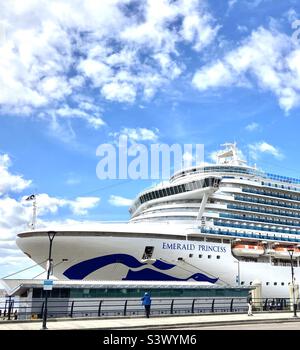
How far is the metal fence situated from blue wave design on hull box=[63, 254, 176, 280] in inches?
274

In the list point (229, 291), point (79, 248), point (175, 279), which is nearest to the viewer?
point (229, 291)

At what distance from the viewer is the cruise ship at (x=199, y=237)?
36531mm

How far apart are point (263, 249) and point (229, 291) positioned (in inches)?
471

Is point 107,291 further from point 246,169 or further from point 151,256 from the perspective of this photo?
point 246,169


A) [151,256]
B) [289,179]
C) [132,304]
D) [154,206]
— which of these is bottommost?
[132,304]

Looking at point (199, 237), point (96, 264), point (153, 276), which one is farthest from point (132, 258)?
point (199, 237)

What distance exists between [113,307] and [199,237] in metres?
14.5

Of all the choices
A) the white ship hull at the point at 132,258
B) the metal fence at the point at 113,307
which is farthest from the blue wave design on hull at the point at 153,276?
the metal fence at the point at 113,307

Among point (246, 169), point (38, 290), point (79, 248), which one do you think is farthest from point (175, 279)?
point (246, 169)

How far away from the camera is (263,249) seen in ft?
145

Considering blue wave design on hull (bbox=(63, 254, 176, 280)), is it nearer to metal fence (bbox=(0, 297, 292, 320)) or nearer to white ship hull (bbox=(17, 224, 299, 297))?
white ship hull (bbox=(17, 224, 299, 297))

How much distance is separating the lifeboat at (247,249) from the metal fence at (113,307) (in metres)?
7.23

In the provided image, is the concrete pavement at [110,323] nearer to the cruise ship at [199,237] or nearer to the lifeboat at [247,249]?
the cruise ship at [199,237]

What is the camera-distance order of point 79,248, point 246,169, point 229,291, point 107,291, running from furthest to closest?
point 246,169, point 79,248, point 229,291, point 107,291
